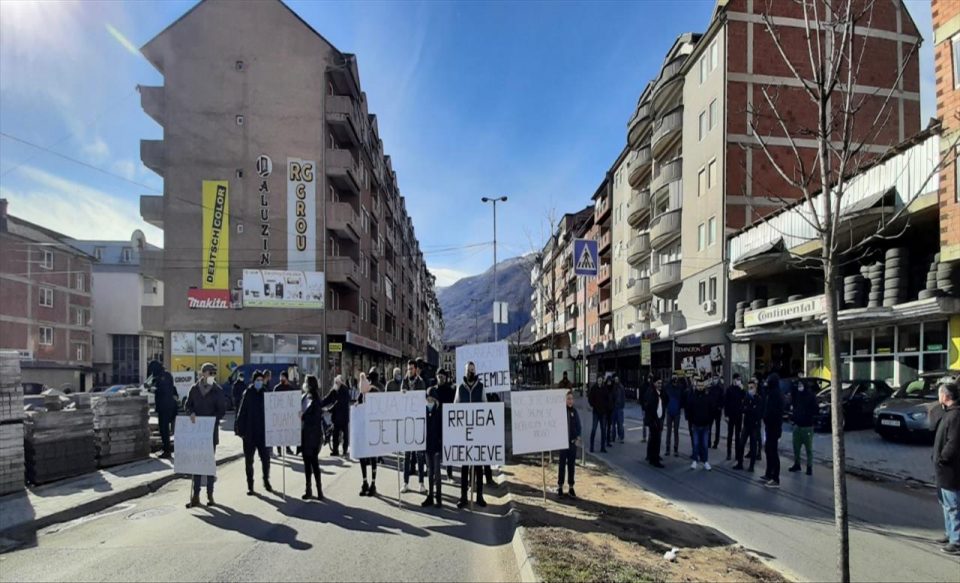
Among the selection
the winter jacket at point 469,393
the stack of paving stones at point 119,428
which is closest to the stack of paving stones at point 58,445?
the stack of paving stones at point 119,428

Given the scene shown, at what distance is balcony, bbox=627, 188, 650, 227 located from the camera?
43188mm

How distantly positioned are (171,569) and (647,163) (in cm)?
4213

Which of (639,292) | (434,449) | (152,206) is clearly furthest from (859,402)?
(152,206)

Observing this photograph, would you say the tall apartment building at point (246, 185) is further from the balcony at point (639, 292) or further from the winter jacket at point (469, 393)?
the winter jacket at point (469, 393)

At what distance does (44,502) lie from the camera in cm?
891

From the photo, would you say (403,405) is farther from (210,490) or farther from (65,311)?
(65,311)

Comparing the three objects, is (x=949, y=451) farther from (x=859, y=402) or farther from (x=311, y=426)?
(x=859, y=402)

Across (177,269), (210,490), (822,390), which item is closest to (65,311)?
(177,269)

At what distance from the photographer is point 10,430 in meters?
9.57

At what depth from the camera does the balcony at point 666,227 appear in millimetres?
37156

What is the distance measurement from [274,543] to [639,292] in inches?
1541

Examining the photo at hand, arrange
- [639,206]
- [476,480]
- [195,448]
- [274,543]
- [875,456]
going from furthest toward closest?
[639,206] → [875,456] → [476,480] → [195,448] → [274,543]

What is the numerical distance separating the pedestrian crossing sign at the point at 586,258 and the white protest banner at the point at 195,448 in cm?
1705

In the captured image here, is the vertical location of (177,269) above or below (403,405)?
above
